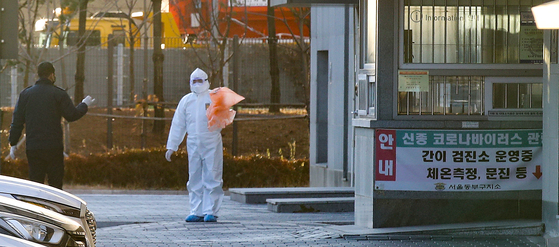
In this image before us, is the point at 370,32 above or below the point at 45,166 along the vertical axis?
above

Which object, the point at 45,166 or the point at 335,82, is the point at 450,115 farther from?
the point at 335,82

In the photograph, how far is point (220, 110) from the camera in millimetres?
10758

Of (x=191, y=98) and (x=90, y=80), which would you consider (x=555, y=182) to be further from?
(x=90, y=80)

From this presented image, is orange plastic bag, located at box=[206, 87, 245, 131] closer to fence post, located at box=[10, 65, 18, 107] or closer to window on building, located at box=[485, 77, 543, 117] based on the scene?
window on building, located at box=[485, 77, 543, 117]

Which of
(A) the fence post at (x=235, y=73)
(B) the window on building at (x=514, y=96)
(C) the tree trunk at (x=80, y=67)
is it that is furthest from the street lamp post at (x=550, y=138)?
(C) the tree trunk at (x=80, y=67)

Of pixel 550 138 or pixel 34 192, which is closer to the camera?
pixel 34 192

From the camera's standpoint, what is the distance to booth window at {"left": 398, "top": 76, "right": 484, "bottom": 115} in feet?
29.8

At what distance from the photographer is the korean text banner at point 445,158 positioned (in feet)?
29.0

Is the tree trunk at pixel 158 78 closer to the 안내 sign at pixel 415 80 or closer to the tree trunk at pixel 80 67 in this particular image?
the tree trunk at pixel 80 67

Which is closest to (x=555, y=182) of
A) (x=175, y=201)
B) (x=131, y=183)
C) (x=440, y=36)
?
(x=440, y=36)

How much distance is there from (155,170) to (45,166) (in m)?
6.81

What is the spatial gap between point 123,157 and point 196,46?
5371 millimetres

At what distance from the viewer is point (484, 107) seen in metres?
9.11

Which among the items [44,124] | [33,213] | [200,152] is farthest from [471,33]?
[33,213]
